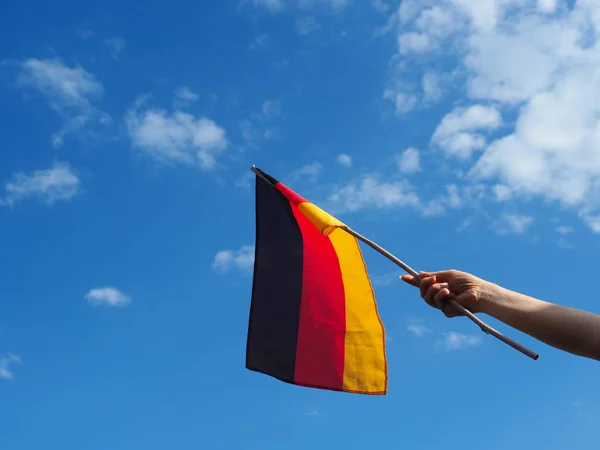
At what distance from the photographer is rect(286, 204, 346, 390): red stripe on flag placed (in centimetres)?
960

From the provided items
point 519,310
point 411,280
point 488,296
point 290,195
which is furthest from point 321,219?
point 519,310

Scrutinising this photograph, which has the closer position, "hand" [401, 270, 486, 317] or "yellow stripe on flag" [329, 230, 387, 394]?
"hand" [401, 270, 486, 317]

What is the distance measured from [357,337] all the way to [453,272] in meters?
3.68

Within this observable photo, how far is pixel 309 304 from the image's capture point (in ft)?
33.0

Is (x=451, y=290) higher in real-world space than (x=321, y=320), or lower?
lower

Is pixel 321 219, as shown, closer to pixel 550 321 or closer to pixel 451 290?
pixel 451 290

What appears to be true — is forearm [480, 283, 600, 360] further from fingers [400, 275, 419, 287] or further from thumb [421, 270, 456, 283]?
fingers [400, 275, 419, 287]

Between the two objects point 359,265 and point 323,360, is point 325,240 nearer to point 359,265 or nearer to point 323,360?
point 359,265

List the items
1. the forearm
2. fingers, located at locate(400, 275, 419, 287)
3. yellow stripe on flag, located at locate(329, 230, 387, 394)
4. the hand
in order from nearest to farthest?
1. the forearm
2. the hand
3. fingers, located at locate(400, 275, 419, 287)
4. yellow stripe on flag, located at locate(329, 230, 387, 394)

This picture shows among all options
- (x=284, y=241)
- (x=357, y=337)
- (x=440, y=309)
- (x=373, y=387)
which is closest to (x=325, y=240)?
(x=284, y=241)

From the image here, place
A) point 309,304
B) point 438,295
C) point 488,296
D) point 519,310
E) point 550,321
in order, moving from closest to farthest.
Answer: point 550,321 < point 519,310 < point 488,296 < point 438,295 < point 309,304

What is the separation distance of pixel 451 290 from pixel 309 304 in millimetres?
4070

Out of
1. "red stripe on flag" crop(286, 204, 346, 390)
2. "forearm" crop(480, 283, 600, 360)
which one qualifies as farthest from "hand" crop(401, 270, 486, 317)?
"red stripe on flag" crop(286, 204, 346, 390)

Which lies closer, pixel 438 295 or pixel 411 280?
pixel 438 295
